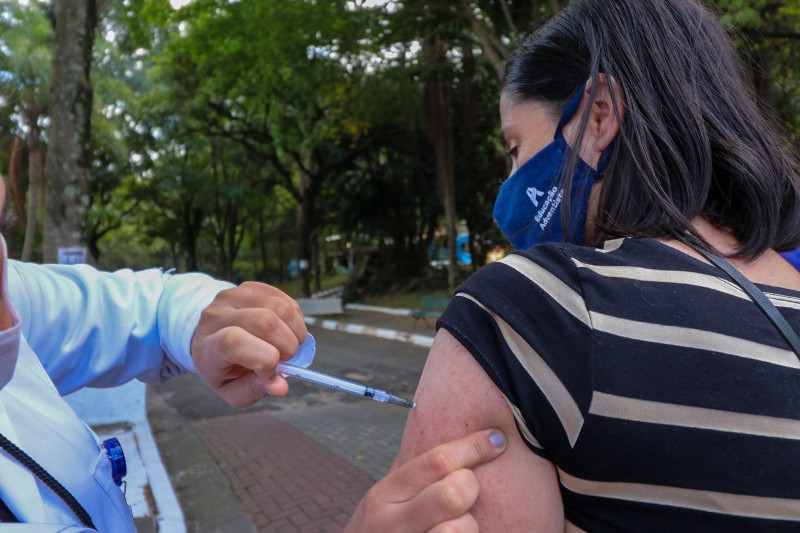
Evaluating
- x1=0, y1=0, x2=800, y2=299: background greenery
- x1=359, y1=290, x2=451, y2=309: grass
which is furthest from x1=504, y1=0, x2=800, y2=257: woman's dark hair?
x1=359, y1=290, x2=451, y2=309: grass

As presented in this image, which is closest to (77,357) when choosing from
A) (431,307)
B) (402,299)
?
(431,307)

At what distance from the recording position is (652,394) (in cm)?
78

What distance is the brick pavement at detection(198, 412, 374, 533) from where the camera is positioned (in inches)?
148

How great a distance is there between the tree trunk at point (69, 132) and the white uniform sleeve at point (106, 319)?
4976 mm

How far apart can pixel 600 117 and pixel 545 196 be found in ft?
0.70

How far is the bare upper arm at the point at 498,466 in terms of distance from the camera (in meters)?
0.84

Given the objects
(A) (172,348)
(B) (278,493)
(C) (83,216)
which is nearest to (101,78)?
(C) (83,216)

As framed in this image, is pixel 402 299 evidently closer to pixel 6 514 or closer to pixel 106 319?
pixel 106 319

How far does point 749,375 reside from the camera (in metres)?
0.79

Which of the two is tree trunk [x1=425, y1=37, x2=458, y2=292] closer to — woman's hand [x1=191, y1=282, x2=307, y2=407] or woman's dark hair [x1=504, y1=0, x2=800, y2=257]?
woman's dark hair [x1=504, y1=0, x2=800, y2=257]

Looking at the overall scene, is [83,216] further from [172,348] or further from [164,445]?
[172,348]

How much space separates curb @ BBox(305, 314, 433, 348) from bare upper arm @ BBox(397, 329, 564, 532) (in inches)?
330

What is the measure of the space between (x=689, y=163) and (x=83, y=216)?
5.92 metres

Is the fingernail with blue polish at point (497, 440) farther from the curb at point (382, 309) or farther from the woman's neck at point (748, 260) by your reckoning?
the curb at point (382, 309)
